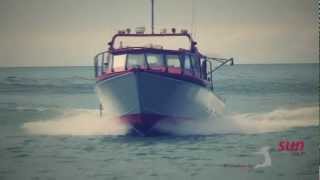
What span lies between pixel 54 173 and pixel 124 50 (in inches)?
172

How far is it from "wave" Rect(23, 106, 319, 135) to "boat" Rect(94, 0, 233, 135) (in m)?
0.26

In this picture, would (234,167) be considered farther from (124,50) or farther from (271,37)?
(124,50)

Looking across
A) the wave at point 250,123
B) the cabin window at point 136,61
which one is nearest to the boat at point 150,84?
the cabin window at point 136,61

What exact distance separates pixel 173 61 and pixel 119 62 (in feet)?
4.38

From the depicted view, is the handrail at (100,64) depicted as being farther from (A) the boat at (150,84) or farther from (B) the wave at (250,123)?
(B) the wave at (250,123)

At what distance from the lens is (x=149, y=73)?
1215 centimetres

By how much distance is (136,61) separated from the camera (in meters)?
12.7

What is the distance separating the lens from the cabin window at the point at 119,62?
12.8 m

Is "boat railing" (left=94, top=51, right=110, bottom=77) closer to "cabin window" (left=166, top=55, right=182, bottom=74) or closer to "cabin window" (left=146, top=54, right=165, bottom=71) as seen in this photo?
"cabin window" (left=146, top=54, right=165, bottom=71)

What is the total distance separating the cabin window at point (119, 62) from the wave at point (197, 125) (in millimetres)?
1402

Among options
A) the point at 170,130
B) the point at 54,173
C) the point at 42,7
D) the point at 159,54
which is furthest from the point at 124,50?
the point at 54,173

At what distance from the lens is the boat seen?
482 inches

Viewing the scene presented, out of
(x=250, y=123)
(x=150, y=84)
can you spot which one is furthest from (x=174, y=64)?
(x=250, y=123)

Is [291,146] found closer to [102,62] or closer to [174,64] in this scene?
[174,64]
